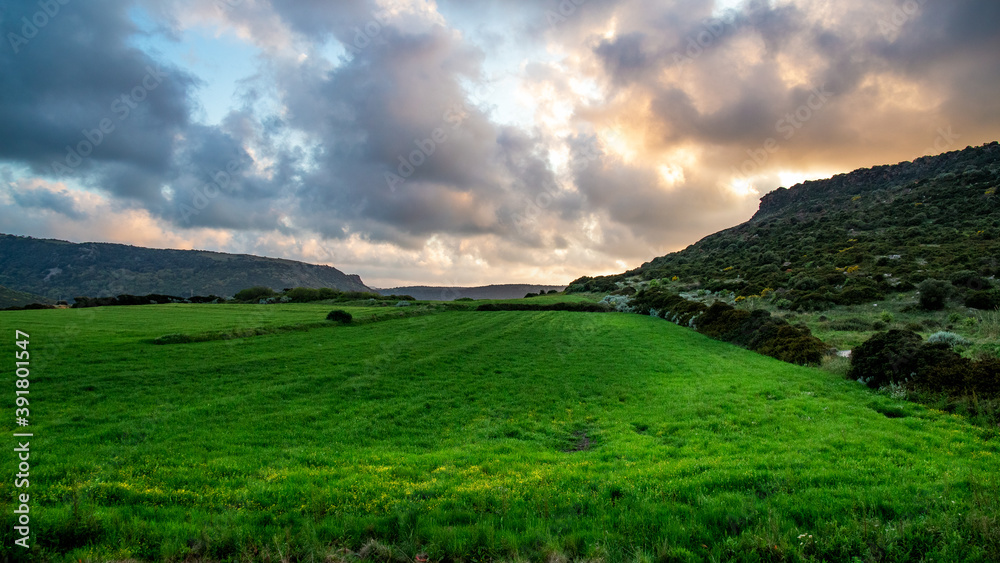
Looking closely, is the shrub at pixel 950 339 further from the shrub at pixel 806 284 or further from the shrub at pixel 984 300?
the shrub at pixel 806 284

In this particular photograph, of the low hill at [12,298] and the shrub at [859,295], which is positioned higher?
the shrub at [859,295]

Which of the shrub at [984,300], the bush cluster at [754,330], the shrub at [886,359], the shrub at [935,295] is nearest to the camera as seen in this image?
the shrub at [886,359]

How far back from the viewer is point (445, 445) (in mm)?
13000

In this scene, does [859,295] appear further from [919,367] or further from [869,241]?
[869,241]

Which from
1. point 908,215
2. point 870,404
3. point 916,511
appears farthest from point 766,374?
point 908,215

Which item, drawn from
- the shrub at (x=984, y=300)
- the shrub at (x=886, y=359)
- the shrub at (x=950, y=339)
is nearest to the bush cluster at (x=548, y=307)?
the shrub at (x=984, y=300)

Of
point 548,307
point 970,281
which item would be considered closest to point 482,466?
point 970,281

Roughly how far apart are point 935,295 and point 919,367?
26.6 m

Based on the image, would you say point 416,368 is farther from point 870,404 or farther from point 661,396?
point 870,404

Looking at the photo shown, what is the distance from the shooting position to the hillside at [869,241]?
4678 centimetres

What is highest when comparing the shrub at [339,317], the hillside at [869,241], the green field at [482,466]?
the hillside at [869,241]

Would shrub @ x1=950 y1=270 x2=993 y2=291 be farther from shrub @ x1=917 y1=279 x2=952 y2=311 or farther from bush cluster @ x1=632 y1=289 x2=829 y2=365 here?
bush cluster @ x1=632 y1=289 x2=829 y2=365

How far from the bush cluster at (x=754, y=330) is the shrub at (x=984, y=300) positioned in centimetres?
1412

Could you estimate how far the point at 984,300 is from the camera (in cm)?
3238
